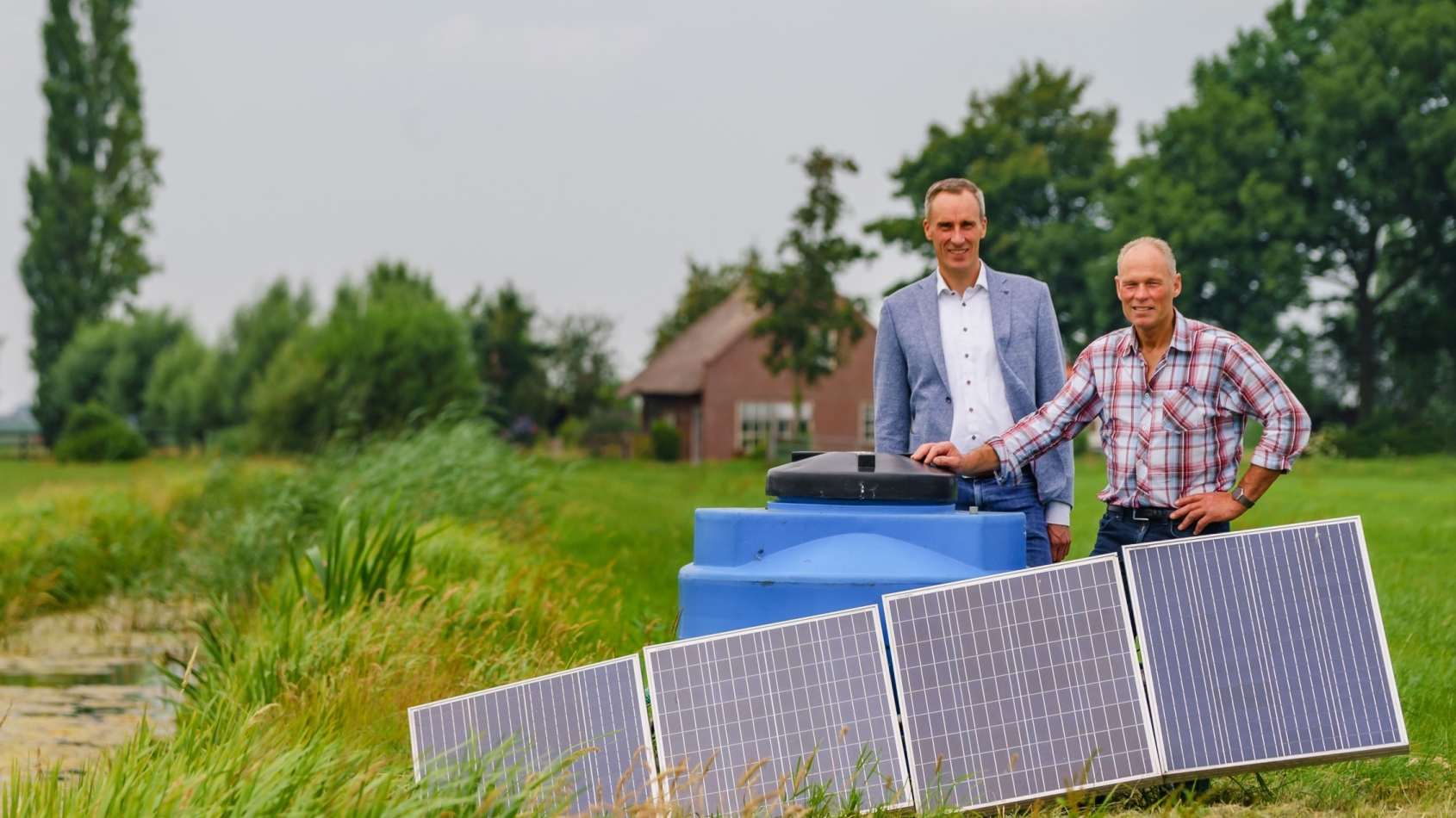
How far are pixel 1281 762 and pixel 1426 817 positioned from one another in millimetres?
388

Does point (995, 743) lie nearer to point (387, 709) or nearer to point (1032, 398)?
point (1032, 398)

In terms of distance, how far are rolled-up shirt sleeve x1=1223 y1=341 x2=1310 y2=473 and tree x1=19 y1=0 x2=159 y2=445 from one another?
50075 mm

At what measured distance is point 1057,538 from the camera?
184 inches

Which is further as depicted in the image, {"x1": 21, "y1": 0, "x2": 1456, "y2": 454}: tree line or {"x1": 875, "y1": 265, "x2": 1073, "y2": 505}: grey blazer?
{"x1": 21, "y1": 0, "x2": 1456, "y2": 454}: tree line

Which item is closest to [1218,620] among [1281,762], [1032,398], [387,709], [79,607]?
[1281,762]

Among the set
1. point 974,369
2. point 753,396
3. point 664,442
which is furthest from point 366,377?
point 753,396

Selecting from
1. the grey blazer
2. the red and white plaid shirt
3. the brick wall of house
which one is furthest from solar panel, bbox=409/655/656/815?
the brick wall of house

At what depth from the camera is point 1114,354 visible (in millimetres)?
4113

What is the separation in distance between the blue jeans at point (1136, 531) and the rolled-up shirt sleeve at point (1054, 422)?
305 millimetres

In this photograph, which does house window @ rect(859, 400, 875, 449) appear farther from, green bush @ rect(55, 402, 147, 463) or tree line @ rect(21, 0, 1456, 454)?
green bush @ rect(55, 402, 147, 463)

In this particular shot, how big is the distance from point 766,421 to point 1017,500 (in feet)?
141

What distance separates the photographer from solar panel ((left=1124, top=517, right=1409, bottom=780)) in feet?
11.8

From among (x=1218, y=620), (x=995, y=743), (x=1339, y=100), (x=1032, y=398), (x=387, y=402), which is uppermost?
(x=1339, y=100)

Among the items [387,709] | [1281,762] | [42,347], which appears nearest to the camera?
[1281,762]
